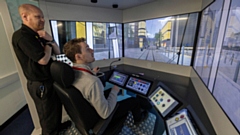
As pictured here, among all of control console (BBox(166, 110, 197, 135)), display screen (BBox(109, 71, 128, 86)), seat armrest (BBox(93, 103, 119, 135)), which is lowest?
seat armrest (BBox(93, 103, 119, 135))

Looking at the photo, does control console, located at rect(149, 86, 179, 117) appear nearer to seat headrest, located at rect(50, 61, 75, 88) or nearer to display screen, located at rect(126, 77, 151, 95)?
display screen, located at rect(126, 77, 151, 95)

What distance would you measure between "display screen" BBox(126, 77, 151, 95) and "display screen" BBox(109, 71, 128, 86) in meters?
0.10

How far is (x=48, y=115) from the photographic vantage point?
4.72 feet

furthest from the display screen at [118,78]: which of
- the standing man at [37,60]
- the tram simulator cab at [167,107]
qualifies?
the standing man at [37,60]

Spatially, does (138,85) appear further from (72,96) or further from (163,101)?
(72,96)

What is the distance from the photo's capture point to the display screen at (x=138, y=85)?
1.45 meters


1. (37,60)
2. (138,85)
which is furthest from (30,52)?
(138,85)

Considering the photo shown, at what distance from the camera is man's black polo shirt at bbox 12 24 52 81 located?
1183 mm

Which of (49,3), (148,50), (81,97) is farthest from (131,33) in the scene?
(81,97)

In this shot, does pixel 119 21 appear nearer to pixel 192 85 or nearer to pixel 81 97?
pixel 192 85

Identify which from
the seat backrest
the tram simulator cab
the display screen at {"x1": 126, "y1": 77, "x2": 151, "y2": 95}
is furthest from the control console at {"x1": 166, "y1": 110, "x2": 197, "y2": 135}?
the seat backrest

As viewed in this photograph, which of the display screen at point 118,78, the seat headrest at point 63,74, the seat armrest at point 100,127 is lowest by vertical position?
the seat armrest at point 100,127

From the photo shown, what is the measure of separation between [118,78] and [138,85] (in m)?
0.37

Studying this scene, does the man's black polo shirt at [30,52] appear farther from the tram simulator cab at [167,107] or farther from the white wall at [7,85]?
the white wall at [7,85]
